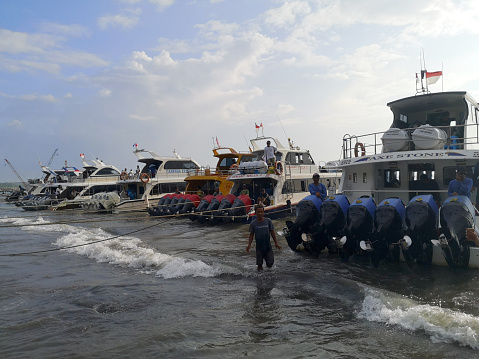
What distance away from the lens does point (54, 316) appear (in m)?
6.05

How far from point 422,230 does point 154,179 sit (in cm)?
2350

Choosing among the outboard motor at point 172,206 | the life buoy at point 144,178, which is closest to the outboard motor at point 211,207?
the outboard motor at point 172,206

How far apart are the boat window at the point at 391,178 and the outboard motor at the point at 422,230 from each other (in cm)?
407

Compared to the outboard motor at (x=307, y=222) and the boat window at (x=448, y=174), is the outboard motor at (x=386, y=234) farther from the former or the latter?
the boat window at (x=448, y=174)

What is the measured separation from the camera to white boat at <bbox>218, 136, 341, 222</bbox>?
58.0 ft

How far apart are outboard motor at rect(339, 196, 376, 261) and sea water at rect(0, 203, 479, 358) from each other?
22.2 inches

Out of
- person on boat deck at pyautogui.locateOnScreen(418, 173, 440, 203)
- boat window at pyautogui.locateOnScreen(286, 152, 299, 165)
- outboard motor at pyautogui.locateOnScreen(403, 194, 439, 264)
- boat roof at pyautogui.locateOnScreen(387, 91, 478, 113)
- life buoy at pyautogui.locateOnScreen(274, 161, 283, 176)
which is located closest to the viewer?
outboard motor at pyautogui.locateOnScreen(403, 194, 439, 264)

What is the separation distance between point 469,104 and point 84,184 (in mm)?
32257

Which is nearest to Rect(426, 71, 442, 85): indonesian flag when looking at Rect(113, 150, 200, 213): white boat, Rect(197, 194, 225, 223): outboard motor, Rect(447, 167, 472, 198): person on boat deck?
Rect(447, 167, 472, 198): person on boat deck

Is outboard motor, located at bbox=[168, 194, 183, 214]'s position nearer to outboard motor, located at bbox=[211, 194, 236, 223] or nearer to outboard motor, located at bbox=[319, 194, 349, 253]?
outboard motor, located at bbox=[211, 194, 236, 223]

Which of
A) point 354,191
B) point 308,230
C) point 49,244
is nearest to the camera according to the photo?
point 308,230

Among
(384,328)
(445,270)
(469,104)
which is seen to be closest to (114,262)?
(384,328)

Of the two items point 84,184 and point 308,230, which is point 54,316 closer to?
point 308,230

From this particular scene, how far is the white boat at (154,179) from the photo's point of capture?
2780 centimetres
